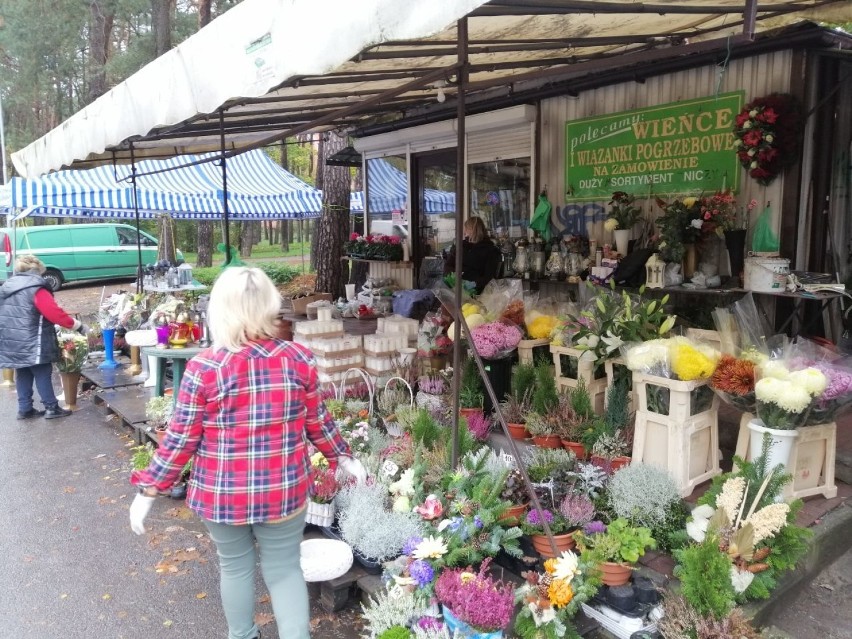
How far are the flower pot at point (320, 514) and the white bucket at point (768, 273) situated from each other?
11.5 feet

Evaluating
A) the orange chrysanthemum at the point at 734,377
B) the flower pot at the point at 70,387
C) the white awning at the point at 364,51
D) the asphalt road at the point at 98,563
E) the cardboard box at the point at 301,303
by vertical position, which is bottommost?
the asphalt road at the point at 98,563

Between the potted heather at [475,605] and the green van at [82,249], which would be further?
the green van at [82,249]

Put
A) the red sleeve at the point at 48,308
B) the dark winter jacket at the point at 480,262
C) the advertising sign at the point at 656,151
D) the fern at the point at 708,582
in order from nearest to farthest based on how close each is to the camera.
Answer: the fern at the point at 708,582 < the advertising sign at the point at 656,151 < the red sleeve at the point at 48,308 < the dark winter jacket at the point at 480,262

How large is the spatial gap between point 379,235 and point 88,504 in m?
5.36

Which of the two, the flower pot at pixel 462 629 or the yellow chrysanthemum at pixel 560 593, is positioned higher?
the yellow chrysanthemum at pixel 560 593

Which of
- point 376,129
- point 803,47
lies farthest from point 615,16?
point 376,129

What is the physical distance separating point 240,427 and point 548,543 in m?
1.59

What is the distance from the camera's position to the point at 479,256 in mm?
6574

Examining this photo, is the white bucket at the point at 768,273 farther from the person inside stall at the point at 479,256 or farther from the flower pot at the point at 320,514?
the flower pot at the point at 320,514

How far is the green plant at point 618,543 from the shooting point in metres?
2.78

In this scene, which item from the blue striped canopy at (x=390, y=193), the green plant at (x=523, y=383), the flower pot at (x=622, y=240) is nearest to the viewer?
the green plant at (x=523, y=383)

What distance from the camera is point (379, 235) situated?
29.3 feet

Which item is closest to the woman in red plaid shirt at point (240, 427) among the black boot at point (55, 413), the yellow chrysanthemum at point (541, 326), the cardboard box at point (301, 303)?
the yellow chrysanthemum at point (541, 326)

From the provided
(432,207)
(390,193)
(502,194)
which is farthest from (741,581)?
(390,193)
